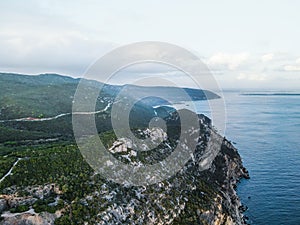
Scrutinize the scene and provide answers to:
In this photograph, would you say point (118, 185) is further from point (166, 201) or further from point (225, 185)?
point (225, 185)

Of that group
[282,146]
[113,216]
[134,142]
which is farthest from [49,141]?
[282,146]

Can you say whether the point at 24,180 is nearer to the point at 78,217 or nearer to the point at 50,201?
the point at 50,201

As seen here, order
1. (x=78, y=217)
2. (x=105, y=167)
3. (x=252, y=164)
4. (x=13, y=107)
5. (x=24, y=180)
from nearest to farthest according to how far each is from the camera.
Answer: (x=78, y=217) → (x=24, y=180) → (x=105, y=167) → (x=252, y=164) → (x=13, y=107)

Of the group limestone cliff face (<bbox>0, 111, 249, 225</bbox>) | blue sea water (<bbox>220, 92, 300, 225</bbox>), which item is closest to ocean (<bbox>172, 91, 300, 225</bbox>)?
blue sea water (<bbox>220, 92, 300, 225</bbox>)

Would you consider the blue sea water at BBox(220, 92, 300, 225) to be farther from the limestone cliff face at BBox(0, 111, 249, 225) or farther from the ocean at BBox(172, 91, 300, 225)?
the limestone cliff face at BBox(0, 111, 249, 225)

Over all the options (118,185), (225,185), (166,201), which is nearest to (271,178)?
(225,185)

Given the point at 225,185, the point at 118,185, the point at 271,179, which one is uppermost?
the point at 118,185

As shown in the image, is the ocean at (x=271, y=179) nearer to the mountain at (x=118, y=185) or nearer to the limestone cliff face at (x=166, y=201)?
the mountain at (x=118, y=185)

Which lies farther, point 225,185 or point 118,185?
point 225,185

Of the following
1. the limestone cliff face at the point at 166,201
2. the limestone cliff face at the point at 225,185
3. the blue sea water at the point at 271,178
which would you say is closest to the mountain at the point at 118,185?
the limestone cliff face at the point at 166,201

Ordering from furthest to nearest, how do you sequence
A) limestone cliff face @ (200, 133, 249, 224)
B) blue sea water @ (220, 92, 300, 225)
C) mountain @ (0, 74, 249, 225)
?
blue sea water @ (220, 92, 300, 225) < limestone cliff face @ (200, 133, 249, 224) < mountain @ (0, 74, 249, 225)

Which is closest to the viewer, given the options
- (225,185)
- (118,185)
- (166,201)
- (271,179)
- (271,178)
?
(118,185)
